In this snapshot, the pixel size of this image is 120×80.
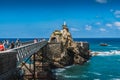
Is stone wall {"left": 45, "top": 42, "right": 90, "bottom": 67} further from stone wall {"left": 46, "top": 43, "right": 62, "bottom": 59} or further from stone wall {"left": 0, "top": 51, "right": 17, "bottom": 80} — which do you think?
stone wall {"left": 0, "top": 51, "right": 17, "bottom": 80}

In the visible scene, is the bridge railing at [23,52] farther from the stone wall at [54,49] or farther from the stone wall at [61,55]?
the stone wall at [54,49]

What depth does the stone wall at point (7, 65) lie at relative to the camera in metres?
17.3

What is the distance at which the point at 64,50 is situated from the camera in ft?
253

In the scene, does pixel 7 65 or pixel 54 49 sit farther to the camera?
pixel 54 49

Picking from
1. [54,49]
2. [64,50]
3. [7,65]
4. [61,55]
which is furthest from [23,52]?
[64,50]

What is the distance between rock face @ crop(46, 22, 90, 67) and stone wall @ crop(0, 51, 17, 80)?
51.4 metres

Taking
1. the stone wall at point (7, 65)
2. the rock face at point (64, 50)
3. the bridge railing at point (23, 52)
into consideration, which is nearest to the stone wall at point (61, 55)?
the rock face at point (64, 50)

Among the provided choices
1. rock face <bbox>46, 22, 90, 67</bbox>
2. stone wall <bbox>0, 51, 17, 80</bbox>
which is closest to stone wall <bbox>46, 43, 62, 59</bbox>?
rock face <bbox>46, 22, 90, 67</bbox>

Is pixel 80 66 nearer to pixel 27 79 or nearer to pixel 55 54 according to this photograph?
pixel 55 54

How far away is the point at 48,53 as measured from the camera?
7462cm

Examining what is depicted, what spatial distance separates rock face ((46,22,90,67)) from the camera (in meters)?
73.9

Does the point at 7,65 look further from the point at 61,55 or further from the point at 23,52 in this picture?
the point at 61,55

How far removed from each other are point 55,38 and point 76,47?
624 centimetres

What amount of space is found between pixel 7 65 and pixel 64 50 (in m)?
58.6
